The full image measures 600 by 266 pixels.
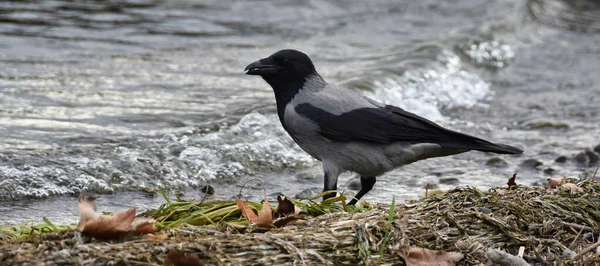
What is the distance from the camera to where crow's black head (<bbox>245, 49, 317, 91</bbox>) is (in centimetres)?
562

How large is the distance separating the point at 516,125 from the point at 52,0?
924 cm

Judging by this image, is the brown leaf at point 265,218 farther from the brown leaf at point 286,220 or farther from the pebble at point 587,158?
the pebble at point 587,158

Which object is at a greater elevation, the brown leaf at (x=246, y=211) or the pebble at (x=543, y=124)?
the brown leaf at (x=246, y=211)

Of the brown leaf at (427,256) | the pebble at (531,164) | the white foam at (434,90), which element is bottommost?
the white foam at (434,90)

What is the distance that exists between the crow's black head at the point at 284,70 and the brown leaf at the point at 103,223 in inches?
93.9

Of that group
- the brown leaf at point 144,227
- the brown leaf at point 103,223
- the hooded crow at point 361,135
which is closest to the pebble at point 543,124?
the hooded crow at point 361,135

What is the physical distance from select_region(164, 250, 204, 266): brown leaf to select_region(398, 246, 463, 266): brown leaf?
37.3 inches

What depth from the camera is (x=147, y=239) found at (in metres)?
3.36

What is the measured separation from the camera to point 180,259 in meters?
3.14

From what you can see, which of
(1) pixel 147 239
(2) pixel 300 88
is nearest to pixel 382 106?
(2) pixel 300 88

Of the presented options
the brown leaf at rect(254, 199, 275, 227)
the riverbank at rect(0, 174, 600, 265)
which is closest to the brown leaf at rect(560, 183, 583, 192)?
the riverbank at rect(0, 174, 600, 265)

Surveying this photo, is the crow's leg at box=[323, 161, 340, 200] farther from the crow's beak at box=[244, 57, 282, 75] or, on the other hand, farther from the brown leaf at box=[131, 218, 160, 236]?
the brown leaf at box=[131, 218, 160, 236]

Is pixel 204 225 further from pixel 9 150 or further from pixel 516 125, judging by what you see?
pixel 516 125

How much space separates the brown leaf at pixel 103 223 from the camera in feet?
10.8
